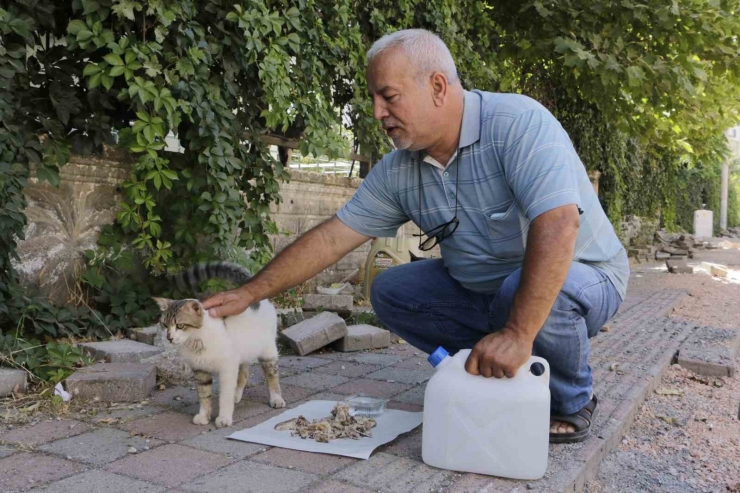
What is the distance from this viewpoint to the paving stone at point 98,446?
99.6 inches

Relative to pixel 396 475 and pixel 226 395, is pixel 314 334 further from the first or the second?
pixel 396 475

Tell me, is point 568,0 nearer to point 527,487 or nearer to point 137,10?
point 137,10

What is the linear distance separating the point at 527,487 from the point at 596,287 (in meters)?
0.88

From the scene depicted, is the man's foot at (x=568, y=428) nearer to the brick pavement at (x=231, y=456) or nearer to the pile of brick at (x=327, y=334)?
the brick pavement at (x=231, y=456)

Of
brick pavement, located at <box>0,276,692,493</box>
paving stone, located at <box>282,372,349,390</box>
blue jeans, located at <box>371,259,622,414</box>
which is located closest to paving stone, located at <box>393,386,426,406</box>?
brick pavement, located at <box>0,276,692,493</box>

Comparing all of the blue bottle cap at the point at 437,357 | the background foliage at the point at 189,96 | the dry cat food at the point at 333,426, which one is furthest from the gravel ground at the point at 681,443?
the background foliage at the point at 189,96

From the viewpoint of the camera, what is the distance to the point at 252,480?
7.55 feet

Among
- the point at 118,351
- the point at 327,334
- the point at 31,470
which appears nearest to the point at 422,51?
the point at 31,470

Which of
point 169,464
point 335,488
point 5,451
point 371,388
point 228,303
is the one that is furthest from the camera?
point 371,388

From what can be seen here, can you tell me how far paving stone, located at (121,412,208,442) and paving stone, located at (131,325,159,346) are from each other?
130 cm

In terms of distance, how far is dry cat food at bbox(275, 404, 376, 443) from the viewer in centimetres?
272

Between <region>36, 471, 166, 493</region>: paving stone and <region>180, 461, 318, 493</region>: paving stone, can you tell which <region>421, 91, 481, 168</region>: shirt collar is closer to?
<region>180, 461, 318, 493</region>: paving stone

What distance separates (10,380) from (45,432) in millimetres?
686

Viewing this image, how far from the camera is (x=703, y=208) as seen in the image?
28.7 metres
